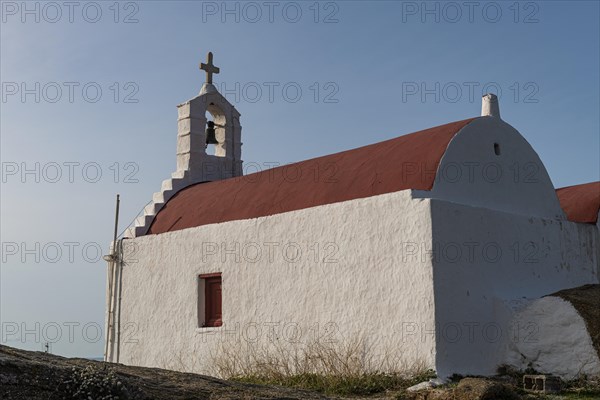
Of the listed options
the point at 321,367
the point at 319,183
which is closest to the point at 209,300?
the point at 319,183

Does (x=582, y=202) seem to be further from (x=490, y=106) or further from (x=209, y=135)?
(x=209, y=135)

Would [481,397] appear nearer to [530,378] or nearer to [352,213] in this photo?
[530,378]

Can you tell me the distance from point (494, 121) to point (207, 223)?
556 cm

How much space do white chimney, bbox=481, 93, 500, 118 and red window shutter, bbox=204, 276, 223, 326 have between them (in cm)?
549

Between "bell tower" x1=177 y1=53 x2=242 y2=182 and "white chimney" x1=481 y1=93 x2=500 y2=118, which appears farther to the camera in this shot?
"bell tower" x1=177 y1=53 x2=242 y2=182

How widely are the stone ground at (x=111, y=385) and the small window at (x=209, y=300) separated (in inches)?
229

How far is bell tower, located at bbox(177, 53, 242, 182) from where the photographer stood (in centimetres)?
1734

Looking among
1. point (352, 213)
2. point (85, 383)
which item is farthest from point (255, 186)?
point (85, 383)

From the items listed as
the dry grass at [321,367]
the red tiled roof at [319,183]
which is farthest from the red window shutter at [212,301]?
the red tiled roof at [319,183]

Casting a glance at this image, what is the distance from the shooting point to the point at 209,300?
13781 millimetres

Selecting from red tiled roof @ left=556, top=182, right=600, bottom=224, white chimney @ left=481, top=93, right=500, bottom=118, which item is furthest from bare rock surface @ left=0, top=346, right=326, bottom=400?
red tiled roof @ left=556, top=182, right=600, bottom=224

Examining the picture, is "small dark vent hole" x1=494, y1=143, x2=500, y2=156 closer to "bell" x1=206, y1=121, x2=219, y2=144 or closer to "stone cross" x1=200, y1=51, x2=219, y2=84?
"bell" x1=206, y1=121, x2=219, y2=144

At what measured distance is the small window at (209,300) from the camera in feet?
44.7

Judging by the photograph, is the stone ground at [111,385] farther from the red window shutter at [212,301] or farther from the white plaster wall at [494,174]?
the red window shutter at [212,301]
